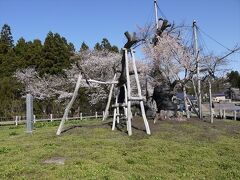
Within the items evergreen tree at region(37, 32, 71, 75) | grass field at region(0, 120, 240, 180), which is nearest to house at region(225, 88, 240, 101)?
evergreen tree at region(37, 32, 71, 75)

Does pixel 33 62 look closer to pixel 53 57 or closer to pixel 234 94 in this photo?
pixel 53 57

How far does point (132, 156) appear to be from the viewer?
10.3 metres

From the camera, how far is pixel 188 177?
8070mm

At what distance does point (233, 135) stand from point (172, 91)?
5386 millimetres

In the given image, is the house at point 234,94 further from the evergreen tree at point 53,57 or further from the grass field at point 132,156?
the grass field at point 132,156

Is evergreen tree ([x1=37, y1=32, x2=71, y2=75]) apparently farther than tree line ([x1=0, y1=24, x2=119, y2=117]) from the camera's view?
Yes

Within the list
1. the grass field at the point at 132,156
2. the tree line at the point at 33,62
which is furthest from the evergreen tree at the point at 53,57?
the grass field at the point at 132,156

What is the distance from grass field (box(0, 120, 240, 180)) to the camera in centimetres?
A: 831

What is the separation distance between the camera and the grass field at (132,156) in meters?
8.31

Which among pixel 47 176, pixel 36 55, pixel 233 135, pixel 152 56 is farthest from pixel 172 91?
pixel 36 55

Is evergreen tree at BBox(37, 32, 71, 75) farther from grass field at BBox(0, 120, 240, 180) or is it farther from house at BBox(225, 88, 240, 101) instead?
house at BBox(225, 88, 240, 101)

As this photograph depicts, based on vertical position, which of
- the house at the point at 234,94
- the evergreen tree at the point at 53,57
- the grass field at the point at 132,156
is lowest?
the grass field at the point at 132,156

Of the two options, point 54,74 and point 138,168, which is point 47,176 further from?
point 54,74

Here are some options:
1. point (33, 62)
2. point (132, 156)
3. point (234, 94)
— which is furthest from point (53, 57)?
point (234, 94)
